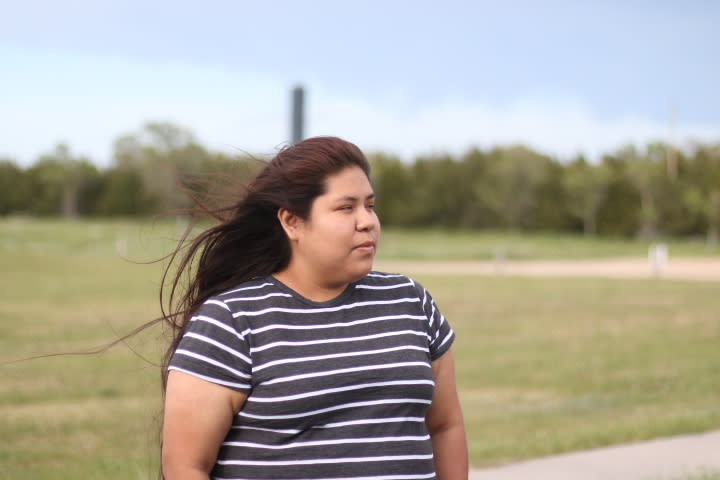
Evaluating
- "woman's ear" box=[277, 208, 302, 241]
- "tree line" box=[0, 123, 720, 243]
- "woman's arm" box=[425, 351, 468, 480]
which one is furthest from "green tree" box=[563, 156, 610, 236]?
"woman's ear" box=[277, 208, 302, 241]

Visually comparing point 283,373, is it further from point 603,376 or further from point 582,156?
point 582,156

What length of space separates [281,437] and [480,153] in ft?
210

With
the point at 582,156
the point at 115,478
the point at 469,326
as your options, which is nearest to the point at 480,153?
the point at 582,156

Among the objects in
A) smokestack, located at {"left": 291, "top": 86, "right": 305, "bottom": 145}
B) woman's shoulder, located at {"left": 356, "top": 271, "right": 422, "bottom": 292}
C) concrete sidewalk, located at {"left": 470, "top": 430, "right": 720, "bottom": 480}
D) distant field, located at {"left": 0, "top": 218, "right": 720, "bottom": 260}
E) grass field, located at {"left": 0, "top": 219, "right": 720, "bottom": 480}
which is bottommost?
distant field, located at {"left": 0, "top": 218, "right": 720, "bottom": 260}

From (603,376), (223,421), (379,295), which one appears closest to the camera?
(223,421)

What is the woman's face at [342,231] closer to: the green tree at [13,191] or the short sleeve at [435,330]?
the short sleeve at [435,330]

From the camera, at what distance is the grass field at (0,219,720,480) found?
6484 millimetres

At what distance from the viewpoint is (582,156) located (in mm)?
59500

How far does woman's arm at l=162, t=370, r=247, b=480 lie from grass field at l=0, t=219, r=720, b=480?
27.1 inches

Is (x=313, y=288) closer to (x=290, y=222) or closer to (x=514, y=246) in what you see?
(x=290, y=222)

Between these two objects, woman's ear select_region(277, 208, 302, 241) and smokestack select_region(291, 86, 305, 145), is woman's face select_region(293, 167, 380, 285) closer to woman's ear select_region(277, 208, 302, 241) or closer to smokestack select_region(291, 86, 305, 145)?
woman's ear select_region(277, 208, 302, 241)

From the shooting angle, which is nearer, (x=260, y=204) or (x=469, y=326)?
(x=260, y=204)

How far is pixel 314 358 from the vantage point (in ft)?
7.41

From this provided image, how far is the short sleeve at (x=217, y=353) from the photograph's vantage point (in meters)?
2.21
